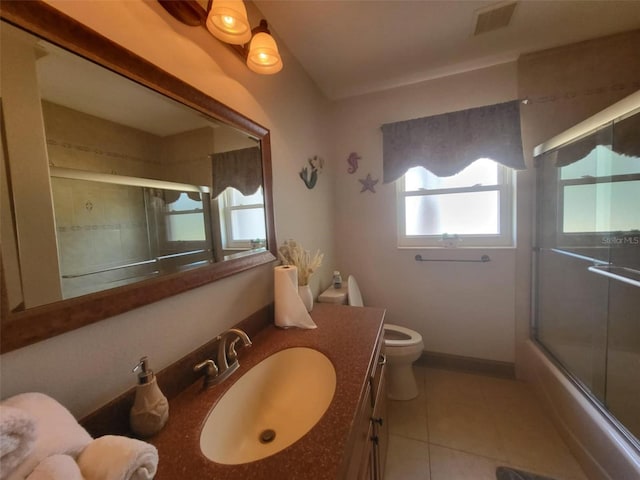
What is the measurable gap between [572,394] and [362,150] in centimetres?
212

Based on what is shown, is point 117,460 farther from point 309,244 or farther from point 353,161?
point 353,161

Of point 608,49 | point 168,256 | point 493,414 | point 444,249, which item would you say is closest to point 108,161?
point 168,256

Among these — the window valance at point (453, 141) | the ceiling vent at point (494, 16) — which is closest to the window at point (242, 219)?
the window valance at point (453, 141)

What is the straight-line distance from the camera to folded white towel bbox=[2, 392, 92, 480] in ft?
1.28

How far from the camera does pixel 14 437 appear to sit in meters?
0.35

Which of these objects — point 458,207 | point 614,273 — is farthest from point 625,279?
point 458,207

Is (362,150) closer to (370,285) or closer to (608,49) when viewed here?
(370,285)

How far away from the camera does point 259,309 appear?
4.01ft

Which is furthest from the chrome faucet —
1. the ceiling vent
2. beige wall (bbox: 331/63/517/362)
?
the ceiling vent

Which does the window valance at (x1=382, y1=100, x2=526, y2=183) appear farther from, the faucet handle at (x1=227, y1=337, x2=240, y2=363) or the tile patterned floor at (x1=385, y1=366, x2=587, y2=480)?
the faucet handle at (x1=227, y1=337, x2=240, y2=363)

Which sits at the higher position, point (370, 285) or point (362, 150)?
point (362, 150)

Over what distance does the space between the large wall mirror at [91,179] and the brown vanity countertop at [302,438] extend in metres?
0.33

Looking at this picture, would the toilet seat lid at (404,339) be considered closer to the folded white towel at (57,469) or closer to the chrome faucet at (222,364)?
the chrome faucet at (222,364)

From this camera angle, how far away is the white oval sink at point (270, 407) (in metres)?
0.72
